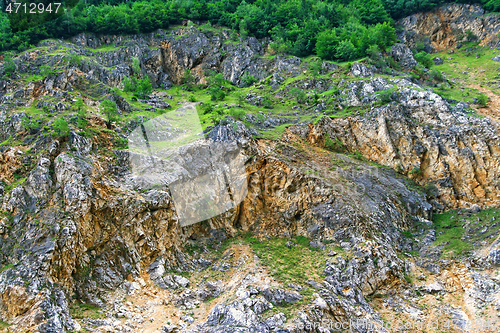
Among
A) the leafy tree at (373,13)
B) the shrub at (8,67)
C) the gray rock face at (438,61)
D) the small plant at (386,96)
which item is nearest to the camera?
the small plant at (386,96)

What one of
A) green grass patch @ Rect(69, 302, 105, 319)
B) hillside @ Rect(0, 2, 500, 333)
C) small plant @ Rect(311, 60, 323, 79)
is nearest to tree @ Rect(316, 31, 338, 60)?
hillside @ Rect(0, 2, 500, 333)

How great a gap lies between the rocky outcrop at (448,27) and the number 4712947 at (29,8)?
5686cm

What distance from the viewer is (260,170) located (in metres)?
29.8

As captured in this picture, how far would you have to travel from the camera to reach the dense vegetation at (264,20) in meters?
44.7

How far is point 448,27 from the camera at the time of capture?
5662 centimetres

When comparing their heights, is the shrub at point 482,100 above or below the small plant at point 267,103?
above

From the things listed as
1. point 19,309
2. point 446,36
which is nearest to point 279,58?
point 446,36

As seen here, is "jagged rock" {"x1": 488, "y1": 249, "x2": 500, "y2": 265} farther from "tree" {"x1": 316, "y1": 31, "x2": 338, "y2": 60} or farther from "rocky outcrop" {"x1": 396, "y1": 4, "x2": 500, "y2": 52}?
"rocky outcrop" {"x1": 396, "y1": 4, "x2": 500, "y2": 52}

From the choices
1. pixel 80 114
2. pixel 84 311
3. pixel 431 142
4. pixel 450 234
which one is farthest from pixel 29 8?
pixel 450 234

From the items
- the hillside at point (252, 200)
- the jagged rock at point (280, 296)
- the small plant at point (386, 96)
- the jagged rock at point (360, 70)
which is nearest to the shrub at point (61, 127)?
the hillside at point (252, 200)

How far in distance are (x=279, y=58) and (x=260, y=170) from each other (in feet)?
81.3

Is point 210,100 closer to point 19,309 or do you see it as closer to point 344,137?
point 344,137

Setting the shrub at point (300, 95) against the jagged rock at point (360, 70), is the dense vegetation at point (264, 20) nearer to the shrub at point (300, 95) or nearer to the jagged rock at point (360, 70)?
the jagged rock at point (360, 70)

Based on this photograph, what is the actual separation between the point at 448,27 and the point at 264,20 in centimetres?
3250
